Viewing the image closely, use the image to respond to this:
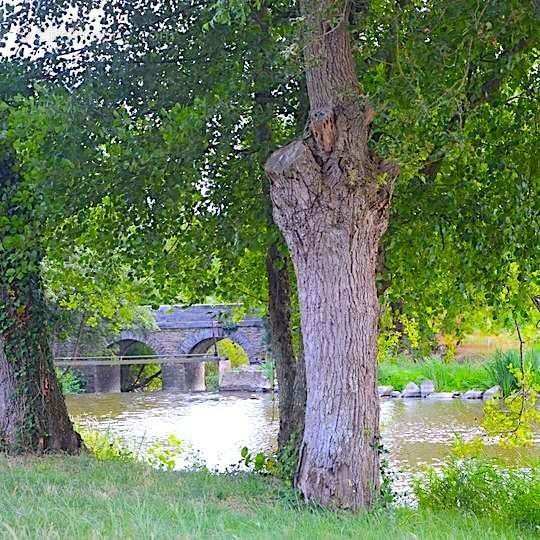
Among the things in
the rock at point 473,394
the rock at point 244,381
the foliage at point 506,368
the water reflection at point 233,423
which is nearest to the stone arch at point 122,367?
the water reflection at point 233,423

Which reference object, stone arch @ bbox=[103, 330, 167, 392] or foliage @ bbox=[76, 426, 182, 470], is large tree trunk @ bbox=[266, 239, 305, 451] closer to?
foliage @ bbox=[76, 426, 182, 470]

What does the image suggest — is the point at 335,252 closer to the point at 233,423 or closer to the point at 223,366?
the point at 233,423

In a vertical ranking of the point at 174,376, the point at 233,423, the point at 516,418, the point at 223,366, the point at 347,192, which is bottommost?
the point at 233,423

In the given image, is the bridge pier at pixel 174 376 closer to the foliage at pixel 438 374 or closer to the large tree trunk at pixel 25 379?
the foliage at pixel 438 374

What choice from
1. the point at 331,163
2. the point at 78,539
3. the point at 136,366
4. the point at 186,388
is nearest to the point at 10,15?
the point at 331,163

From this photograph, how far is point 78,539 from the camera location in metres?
2.99

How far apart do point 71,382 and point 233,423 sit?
8.55 metres

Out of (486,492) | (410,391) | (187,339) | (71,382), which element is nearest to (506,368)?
(410,391)

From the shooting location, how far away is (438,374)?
20172 mm

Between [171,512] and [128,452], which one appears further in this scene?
[128,452]

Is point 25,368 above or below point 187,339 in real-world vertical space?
above

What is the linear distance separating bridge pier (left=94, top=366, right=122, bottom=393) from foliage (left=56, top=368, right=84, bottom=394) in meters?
0.47

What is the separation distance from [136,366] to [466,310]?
21908mm

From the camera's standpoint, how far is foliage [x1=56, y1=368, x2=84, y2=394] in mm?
22359
